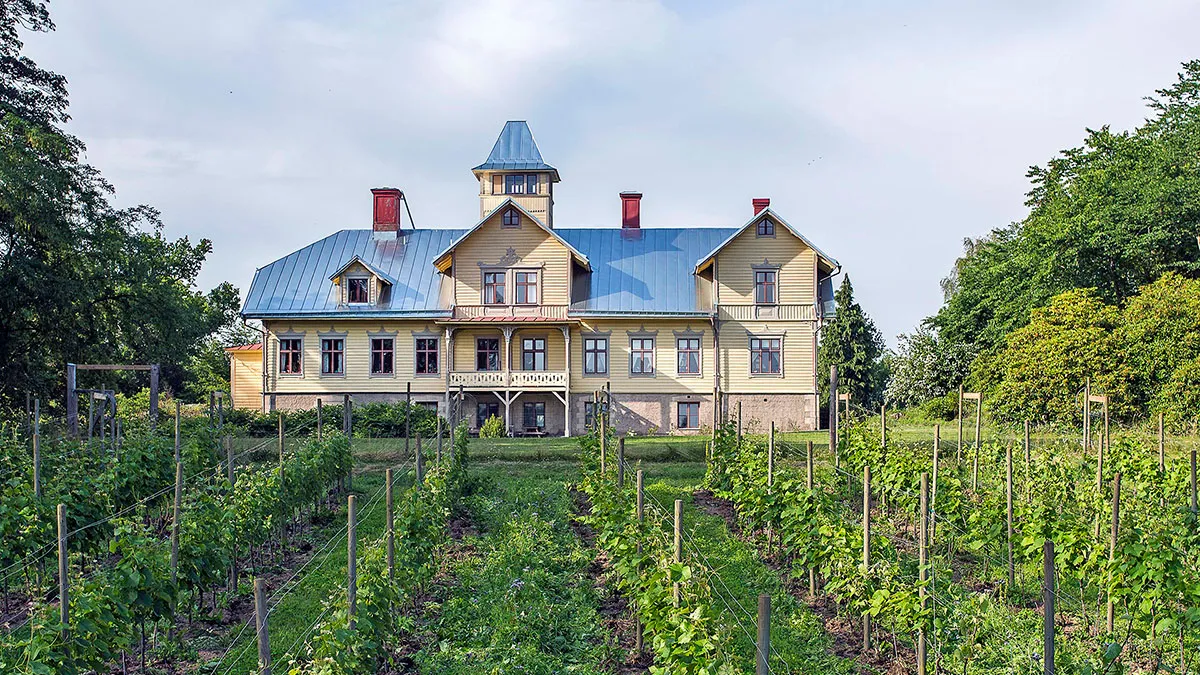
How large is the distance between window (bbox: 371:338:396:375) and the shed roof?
7.66 metres

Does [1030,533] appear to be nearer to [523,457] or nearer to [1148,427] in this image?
[523,457]

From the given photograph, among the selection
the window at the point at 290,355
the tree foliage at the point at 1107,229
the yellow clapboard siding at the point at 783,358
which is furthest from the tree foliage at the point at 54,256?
the tree foliage at the point at 1107,229

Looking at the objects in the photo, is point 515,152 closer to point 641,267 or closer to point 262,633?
point 641,267

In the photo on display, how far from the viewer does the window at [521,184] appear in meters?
38.3

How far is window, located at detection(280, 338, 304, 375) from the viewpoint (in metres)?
33.7

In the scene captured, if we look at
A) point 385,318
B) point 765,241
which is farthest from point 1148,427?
point 385,318

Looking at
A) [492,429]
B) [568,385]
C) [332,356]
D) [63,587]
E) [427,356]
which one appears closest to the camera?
[63,587]

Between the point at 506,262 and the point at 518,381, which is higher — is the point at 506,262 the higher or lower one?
the higher one

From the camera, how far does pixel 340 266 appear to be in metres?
34.6

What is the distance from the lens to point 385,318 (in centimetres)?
3319

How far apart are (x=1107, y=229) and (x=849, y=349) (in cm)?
1334

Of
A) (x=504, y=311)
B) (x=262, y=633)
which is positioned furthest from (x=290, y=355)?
(x=262, y=633)

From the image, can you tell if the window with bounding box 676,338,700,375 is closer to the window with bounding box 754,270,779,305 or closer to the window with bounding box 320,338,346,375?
the window with bounding box 754,270,779,305

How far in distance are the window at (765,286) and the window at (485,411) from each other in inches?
323
